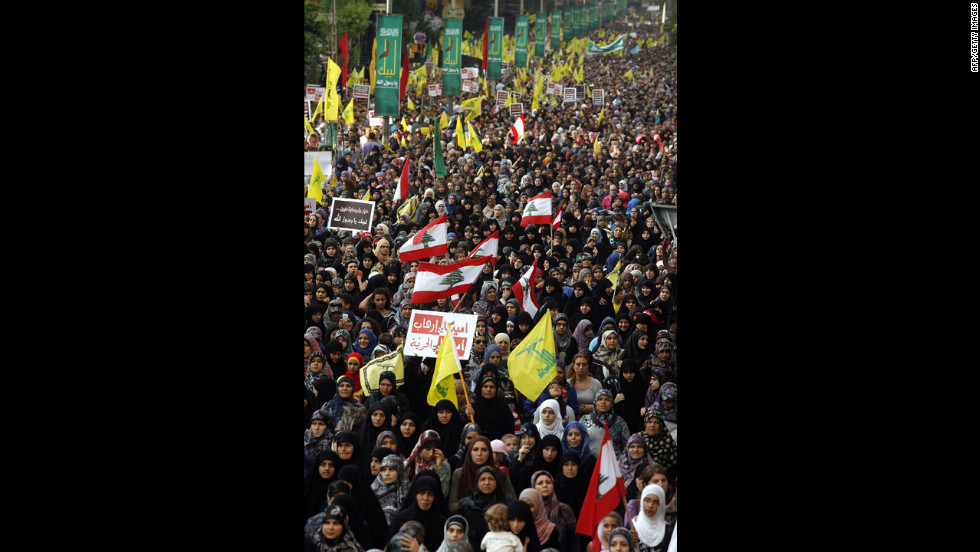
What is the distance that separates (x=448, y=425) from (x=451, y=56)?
18.4 metres

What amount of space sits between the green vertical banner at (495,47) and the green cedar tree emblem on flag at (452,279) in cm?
2075

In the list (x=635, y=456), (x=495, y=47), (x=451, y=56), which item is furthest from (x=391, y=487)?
(x=495, y=47)

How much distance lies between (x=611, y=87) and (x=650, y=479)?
3465cm

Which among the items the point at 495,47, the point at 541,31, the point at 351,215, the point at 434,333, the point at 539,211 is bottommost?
the point at 434,333

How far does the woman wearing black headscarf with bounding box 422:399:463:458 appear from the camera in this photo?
6848 millimetres

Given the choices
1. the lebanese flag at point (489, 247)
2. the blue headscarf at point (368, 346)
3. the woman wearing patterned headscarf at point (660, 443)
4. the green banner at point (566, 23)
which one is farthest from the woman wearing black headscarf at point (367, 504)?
the green banner at point (566, 23)

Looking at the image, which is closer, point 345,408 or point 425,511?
point 425,511

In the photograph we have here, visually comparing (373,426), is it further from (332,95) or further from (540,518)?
(332,95)

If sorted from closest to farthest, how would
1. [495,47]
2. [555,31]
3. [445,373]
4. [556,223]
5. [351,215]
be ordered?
[445,373], [351,215], [556,223], [495,47], [555,31]

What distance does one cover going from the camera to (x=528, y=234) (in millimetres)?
12656

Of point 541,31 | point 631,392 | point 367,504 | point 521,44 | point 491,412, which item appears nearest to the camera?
point 367,504

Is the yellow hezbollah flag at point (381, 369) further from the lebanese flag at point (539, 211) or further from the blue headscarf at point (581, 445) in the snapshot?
the lebanese flag at point (539, 211)

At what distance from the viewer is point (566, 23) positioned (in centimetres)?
5347

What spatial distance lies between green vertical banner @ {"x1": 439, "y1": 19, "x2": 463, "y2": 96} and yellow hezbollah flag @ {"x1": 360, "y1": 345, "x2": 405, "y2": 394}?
16.6m
